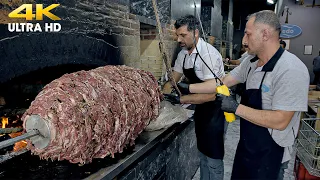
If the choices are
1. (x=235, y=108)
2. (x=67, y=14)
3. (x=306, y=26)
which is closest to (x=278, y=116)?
(x=235, y=108)

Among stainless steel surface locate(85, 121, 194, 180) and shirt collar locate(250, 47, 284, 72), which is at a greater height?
shirt collar locate(250, 47, 284, 72)

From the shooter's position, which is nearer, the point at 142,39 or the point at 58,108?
the point at 58,108

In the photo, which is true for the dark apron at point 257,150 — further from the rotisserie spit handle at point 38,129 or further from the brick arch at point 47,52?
the brick arch at point 47,52

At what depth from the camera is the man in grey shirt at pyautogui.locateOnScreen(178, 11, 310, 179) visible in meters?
2.12

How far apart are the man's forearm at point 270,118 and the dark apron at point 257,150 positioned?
146 mm

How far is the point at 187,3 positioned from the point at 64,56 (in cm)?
520

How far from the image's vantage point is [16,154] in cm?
188

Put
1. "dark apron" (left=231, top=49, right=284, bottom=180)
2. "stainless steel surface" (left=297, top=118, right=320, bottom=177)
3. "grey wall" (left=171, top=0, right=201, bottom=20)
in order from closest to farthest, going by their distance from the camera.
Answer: "dark apron" (left=231, top=49, right=284, bottom=180) → "stainless steel surface" (left=297, top=118, right=320, bottom=177) → "grey wall" (left=171, top=0, right=201, bottom=20)

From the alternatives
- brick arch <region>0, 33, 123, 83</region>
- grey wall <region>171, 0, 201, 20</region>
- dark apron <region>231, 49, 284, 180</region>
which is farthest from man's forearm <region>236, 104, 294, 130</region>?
grey wall <region>171, 0, 201, 20</region>

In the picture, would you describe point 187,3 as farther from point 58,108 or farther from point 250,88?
point 58,108

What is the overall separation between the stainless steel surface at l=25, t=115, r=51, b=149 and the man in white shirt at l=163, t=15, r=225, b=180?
203 cm

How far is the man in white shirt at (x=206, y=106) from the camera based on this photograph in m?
3.39

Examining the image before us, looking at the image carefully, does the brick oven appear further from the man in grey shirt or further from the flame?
the man in grey shirt

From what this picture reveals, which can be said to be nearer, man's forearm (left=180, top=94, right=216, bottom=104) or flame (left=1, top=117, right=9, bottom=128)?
flame (left=1, top=117, right=9, bottom=128)
